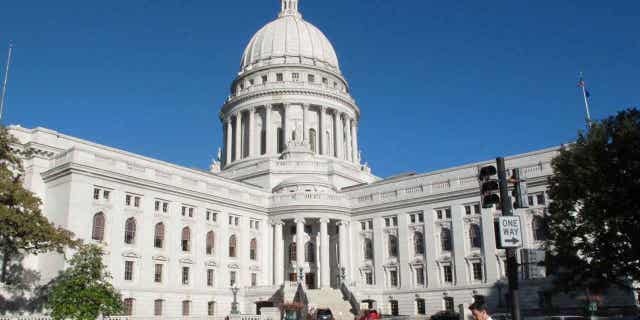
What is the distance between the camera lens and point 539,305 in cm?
5447

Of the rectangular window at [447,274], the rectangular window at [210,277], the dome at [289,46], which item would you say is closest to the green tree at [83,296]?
the rectangular window at [210,277]

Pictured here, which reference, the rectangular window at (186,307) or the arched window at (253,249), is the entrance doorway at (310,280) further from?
the rectangular window at (186,307)

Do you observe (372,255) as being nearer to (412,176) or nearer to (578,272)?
(412,176)

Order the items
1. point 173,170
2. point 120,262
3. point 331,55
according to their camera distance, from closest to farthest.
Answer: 1. point 120,262
2. point 173,170
3. point 331,55

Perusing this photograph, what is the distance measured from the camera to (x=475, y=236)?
61688 mm

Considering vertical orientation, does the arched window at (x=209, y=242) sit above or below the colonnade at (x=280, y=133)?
below

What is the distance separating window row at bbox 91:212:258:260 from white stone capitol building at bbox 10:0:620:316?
11 cm

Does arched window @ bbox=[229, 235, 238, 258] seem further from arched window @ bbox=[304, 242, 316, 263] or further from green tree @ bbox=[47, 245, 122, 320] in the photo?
green tree @ bbox=[47, 245, 122, 320]

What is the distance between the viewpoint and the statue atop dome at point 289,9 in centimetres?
10712

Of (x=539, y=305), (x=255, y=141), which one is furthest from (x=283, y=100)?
(x=539, y=305)

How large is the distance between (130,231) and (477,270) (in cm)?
3504

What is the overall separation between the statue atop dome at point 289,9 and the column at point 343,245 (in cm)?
4975

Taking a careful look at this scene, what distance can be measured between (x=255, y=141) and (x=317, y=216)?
2596 cm

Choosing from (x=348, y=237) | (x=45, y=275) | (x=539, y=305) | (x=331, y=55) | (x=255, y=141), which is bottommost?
(x=539, y=305)
